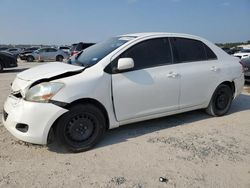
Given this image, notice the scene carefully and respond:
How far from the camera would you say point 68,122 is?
12.3ft

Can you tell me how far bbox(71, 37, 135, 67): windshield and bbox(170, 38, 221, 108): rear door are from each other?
96cm

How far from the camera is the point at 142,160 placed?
3.61 metres

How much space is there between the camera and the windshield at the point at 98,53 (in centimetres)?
424

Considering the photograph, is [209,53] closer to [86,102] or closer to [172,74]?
[172,74]

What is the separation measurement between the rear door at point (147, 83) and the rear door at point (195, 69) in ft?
0.56

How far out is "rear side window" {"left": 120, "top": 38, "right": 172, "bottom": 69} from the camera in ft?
14.2

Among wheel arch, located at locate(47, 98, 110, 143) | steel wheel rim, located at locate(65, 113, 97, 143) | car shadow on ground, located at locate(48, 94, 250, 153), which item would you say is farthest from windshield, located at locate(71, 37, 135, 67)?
car shadow on ground, located at locate(48, 94, 250, 153)

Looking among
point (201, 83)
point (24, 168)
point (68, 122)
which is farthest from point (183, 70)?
point (24, 168)

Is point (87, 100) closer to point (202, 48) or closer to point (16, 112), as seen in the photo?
point (16, 112)

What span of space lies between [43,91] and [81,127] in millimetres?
732

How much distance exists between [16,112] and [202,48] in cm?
350

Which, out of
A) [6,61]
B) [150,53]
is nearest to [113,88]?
[150,53]

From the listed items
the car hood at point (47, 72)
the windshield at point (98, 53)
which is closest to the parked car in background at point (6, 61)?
the windshield at point (98, 53)

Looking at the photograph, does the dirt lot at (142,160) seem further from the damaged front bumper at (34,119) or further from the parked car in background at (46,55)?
the parked car in background at (46,55)
